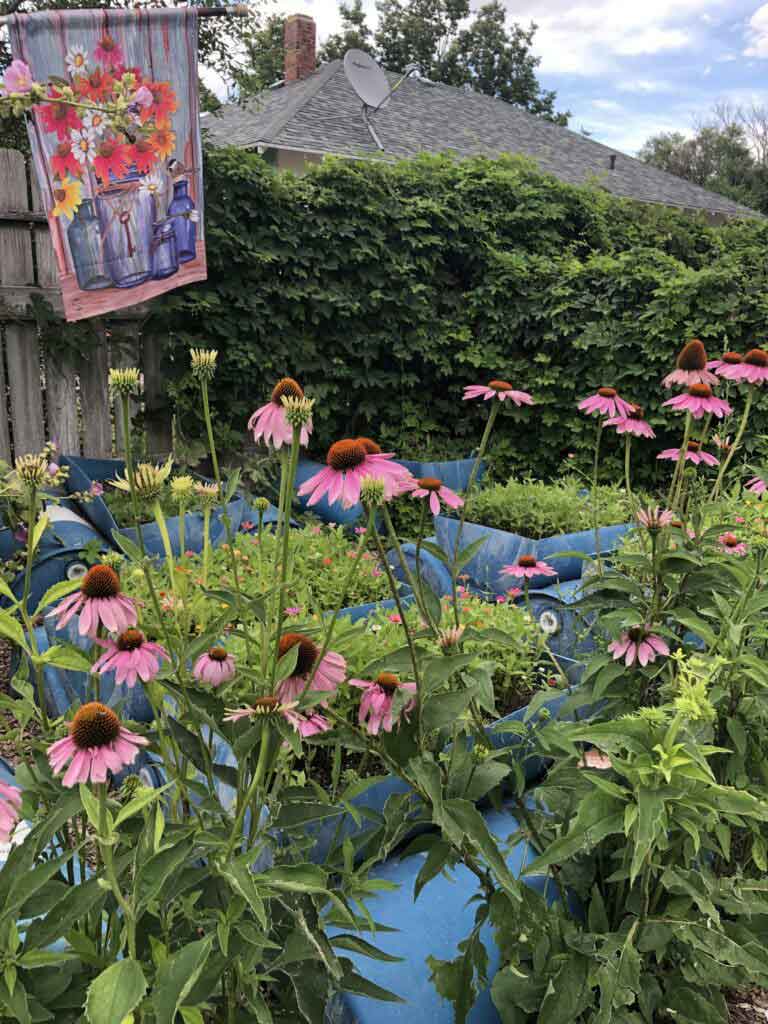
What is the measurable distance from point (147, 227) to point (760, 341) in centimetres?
306

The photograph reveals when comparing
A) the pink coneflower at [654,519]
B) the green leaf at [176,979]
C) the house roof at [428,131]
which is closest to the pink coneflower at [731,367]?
the pink coneflower at [654,519]

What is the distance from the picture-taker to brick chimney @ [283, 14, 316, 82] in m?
13.1

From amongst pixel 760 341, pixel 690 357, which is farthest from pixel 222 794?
pixel 760 341

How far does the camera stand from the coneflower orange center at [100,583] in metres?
0.72

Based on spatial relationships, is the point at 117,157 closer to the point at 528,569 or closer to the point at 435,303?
the point at 435,303

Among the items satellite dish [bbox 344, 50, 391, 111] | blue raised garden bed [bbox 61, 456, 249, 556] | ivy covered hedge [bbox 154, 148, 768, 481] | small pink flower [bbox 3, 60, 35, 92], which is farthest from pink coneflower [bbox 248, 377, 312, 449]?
satellite dish [bbox 344, 50, 391, 111]

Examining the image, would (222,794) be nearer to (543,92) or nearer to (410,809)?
(410,809)

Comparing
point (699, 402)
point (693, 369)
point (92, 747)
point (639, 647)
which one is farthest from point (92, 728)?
point (693, 369)

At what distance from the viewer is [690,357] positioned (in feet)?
4.69

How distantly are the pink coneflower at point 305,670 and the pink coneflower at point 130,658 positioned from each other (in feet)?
0.42

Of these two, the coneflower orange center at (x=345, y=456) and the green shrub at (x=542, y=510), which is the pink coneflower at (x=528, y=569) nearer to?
the coneflower orange center at (x=345, y=456)

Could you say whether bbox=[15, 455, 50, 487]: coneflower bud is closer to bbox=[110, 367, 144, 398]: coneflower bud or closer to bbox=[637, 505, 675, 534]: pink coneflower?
bbox=[110, 367, 144, 398]: coneflower bud

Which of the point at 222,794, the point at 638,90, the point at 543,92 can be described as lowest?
the point at 222,794

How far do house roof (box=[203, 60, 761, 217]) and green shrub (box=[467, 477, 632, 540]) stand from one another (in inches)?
244
